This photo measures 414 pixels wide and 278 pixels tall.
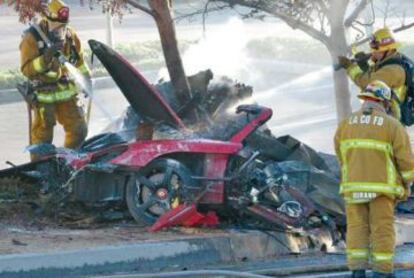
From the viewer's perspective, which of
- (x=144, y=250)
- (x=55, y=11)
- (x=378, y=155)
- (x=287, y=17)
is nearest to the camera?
(x=378, y=155)

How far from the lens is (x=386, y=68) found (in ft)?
35.2

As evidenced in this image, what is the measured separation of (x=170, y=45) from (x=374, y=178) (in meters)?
3.62

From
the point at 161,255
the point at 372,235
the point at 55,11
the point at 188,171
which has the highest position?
the point at 55,11

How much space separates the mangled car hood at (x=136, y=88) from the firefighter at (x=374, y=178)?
1952 millimetres

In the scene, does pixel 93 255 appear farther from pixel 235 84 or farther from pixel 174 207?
pixel 235 84

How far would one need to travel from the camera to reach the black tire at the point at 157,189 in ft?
31.8

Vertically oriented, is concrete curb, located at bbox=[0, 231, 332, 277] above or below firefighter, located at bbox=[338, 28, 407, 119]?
below

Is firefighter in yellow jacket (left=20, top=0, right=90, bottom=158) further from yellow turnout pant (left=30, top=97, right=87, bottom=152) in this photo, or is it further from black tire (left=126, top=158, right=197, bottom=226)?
black tire (left=126, top=158, right=197, bottom=226)

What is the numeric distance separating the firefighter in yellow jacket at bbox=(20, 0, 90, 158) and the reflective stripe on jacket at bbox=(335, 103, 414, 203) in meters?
3.67

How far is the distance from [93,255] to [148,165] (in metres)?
1.39

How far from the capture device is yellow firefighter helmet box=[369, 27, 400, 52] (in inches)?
420

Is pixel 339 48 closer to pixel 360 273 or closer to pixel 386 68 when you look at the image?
pixel 386 68

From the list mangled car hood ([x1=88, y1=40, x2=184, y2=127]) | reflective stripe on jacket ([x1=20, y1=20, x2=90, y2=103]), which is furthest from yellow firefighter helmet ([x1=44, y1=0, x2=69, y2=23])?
mangled car hood ([x1=88, y1=40, x2=184, y2=127])

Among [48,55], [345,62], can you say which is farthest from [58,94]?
[345,62]
